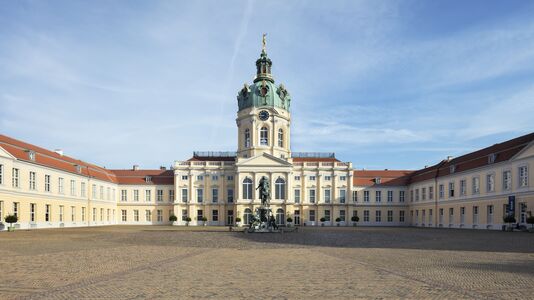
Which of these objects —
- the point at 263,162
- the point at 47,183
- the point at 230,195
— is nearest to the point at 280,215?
the point at 263,162

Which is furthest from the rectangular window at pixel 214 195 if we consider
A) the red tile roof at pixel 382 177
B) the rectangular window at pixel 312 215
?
the red tile roof at pixel 382 177

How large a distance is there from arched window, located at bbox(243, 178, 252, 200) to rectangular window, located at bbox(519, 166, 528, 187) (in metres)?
38.3

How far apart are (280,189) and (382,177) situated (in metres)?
18.3

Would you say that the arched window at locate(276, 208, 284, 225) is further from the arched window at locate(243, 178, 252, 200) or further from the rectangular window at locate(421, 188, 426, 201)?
the rectangular window at locate(421, 188, 426, 201)

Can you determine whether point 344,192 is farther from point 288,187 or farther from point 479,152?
point 479,152

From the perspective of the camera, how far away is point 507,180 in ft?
149

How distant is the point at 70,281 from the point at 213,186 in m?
61.7

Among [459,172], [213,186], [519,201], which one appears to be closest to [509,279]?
[519,201]

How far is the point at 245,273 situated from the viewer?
13406 mm

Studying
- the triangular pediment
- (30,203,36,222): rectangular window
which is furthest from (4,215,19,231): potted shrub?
the triangular pediment

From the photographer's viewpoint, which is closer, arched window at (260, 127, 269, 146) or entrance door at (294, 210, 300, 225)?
entrance door at (294, 210, 300, 225)

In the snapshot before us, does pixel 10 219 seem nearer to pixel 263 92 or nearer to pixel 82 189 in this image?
pixel 82 189

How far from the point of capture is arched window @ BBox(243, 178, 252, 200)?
2761 inches

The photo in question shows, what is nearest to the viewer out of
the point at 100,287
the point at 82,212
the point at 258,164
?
the point at 100,287
